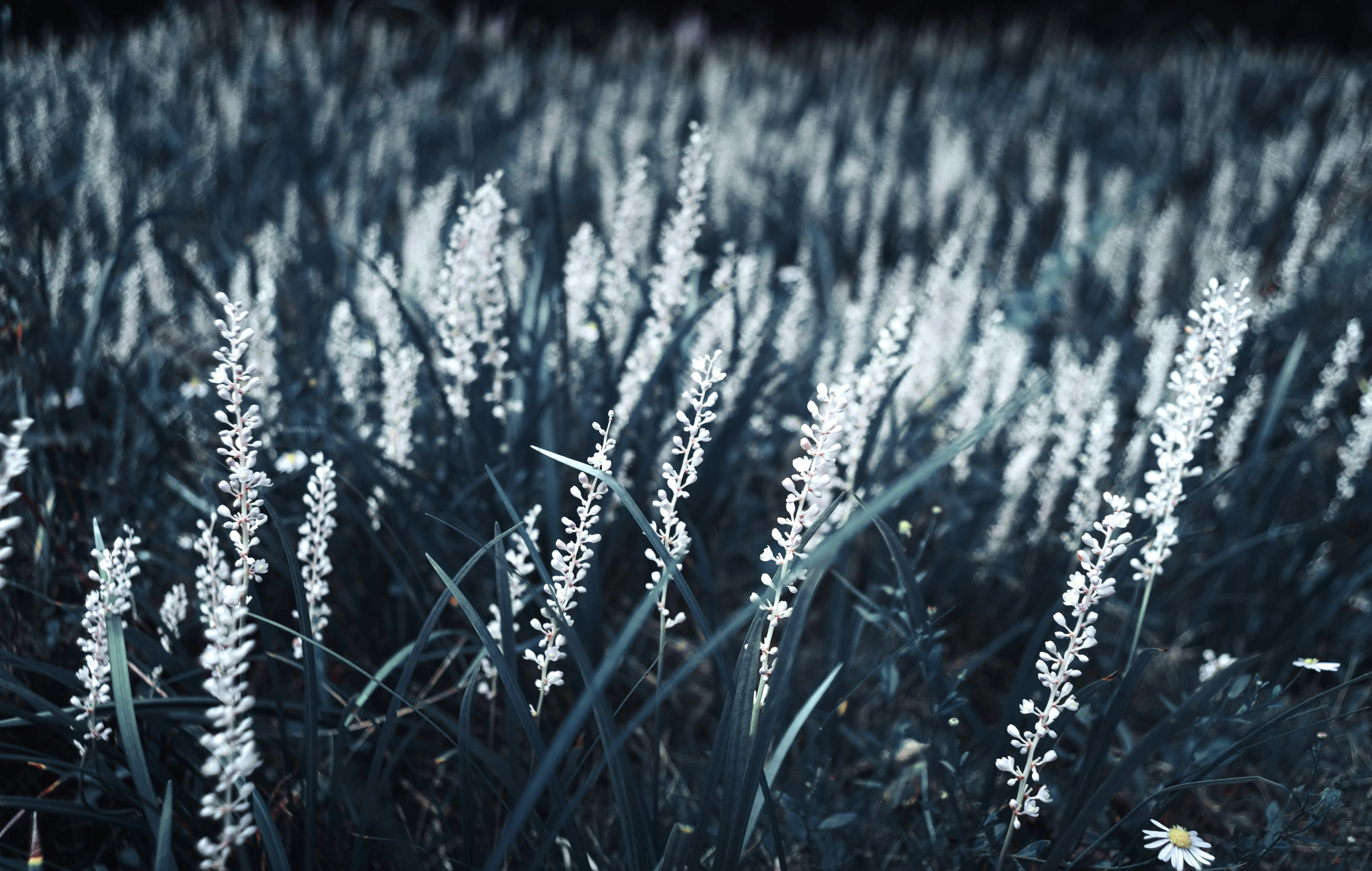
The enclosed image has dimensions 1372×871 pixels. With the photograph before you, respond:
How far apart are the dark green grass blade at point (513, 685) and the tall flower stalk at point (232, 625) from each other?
0.22 meters

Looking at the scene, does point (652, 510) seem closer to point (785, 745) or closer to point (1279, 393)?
point (785, 745)

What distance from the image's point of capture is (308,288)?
8.94 feet

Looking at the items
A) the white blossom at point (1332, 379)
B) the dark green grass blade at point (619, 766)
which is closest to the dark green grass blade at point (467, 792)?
the dark green grass blade at point (619, 766)

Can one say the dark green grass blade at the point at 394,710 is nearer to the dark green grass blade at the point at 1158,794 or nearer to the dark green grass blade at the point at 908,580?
the dark green grass blade at the point at 908,580

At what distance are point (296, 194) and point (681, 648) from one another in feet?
7.96

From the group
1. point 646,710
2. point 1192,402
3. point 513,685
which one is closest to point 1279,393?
point 1192,402

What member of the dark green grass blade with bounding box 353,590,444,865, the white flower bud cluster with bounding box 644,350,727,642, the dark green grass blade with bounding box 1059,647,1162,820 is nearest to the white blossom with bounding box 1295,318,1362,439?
the dark green grass blade with bounding box 1059,647,1162,820

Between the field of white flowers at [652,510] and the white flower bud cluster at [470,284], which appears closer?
the field of white flowers at [652,510]

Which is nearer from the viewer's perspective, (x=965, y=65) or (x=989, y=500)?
(x=989, y=500)

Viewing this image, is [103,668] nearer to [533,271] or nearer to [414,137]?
[533,271]

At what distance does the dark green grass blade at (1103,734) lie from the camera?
3.94 feet

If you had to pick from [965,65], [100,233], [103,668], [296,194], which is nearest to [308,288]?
[296,194]

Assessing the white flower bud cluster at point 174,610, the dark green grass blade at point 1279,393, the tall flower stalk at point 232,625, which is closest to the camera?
the tall flower stalk at point 232,625

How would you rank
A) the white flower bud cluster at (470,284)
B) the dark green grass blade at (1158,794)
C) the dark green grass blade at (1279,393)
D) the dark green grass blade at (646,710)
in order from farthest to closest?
the dark green grass blade at (1279,393) < the white flower bud cluster at (470,284) < the dark green grass blade at (1158,794) < the dark green grass blade at (646,710)
